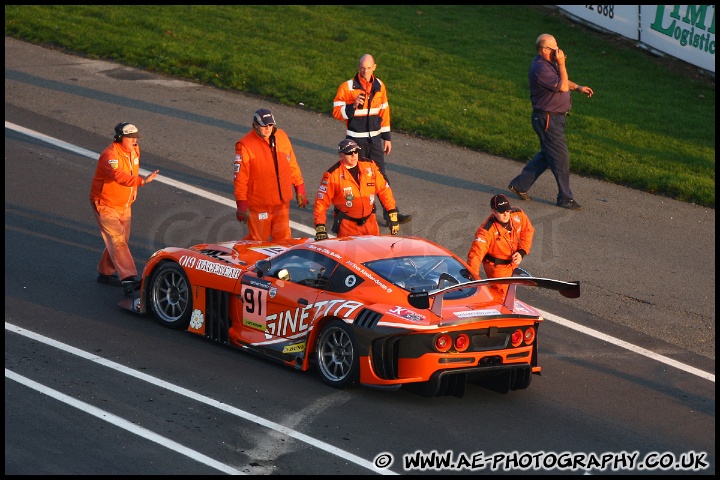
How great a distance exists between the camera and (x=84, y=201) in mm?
15242

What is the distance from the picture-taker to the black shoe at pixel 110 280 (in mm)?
12547

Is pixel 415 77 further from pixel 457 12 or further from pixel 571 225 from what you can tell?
pixel 571 225

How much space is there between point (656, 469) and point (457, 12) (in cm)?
1915

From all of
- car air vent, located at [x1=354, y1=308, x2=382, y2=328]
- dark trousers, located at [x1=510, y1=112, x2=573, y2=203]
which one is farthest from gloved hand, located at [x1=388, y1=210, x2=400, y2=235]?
dark trousers, located at [x1=510, y1=112, x2=573, y2=203]

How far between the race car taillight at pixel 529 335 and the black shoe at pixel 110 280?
496 cm

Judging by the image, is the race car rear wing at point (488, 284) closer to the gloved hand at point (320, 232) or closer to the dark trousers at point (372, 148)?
the gloved hand at point (320, 232)

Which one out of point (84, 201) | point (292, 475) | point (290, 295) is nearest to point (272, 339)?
point (290, 295)

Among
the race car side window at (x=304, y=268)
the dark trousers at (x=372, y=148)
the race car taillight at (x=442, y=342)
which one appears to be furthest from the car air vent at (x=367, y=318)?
the dark trousers at (x=372, y=148)

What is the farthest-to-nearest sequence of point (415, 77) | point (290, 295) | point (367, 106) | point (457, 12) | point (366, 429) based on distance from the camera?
1. point (457, 12)
2. point (415, 77)
3. point (367, 106)
4. point (290, 295)
5. point (366, 429)

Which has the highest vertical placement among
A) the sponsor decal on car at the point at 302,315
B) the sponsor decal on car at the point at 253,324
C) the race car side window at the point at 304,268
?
the race car side window at the point at 304,268

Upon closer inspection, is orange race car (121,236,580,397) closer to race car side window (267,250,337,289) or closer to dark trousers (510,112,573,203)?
race car side window (267,250,337,289)

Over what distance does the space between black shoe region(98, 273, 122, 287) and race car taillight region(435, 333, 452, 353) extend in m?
4.63

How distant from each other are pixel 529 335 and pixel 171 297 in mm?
3729

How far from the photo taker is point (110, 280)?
1257 centimetres
